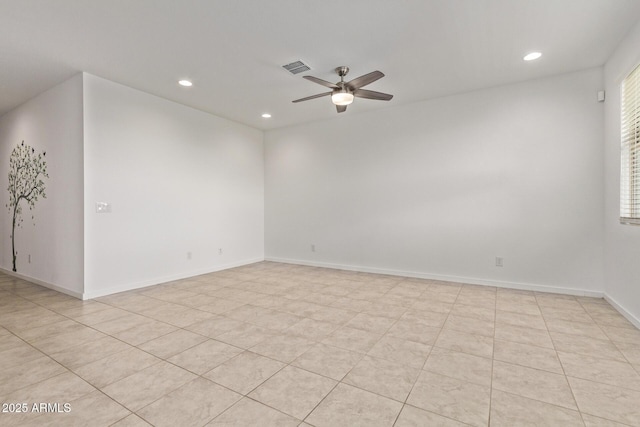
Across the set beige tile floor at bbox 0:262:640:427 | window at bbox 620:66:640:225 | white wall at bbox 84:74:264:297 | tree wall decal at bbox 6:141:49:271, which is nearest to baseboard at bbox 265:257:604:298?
beige tile floor at bbox 0:262:640:427

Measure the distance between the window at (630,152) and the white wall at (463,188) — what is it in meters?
0.62

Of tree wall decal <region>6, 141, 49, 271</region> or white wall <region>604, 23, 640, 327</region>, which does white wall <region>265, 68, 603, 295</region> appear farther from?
tree wall decal <region>6, 141, 49, 271</region>

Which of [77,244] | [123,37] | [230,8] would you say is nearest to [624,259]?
[230,8]

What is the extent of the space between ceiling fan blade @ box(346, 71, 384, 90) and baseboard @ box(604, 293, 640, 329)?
3.46 meters

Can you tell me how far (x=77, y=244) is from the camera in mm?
3844

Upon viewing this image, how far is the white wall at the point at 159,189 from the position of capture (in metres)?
3.92

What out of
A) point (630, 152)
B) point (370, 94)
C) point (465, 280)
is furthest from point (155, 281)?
point (630, 152)

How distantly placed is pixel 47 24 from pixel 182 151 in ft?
7.77

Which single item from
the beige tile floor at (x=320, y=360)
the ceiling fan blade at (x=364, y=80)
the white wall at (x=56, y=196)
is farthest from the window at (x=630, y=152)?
the white wall at (x=56, y=196)

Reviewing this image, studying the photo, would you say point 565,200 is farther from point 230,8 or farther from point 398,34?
point 230,8

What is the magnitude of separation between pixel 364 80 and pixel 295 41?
0.85m

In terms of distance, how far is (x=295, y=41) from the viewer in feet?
10.1

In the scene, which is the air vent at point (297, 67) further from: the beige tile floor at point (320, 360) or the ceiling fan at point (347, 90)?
the beige tile floor at point (320, 360)

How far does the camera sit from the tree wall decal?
4.43m
